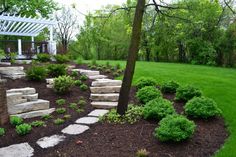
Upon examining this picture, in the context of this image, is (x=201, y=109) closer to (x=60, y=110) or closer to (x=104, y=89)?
(x=104, y=89)

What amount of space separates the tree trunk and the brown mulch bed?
20.3 inches

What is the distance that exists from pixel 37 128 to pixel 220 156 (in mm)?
3159

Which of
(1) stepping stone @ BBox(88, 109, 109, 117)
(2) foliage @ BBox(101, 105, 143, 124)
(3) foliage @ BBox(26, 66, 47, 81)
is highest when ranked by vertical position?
(3) foliage @ BBox(26, 66, 47, 81)

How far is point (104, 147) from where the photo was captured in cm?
388

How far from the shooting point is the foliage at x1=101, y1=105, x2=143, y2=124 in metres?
4.81

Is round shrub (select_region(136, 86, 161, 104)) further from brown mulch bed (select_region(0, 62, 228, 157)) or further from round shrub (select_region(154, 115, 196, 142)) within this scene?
round shrub (select_region(154, 115, 196, 142))

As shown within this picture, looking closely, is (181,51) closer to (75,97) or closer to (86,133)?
(75,97)

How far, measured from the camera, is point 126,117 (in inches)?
193

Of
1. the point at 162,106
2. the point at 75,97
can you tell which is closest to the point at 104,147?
the point at 162,106

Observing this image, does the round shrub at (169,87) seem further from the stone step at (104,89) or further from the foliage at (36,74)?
the foliage at (36,74)

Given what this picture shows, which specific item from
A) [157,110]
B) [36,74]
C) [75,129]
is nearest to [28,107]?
[75,129]

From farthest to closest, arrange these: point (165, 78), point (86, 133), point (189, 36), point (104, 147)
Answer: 1. point (189, 36)
2. point (165, 78)
3. point (86, 133)
4. point (104, 147)

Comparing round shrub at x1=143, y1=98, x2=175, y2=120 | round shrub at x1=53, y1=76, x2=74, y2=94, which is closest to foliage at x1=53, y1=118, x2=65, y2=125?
round shrub at x1=53, y1=76, x2=74, y2=94

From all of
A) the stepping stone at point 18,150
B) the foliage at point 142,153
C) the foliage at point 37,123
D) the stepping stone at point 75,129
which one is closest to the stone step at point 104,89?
the stepping stone at point 75,129
